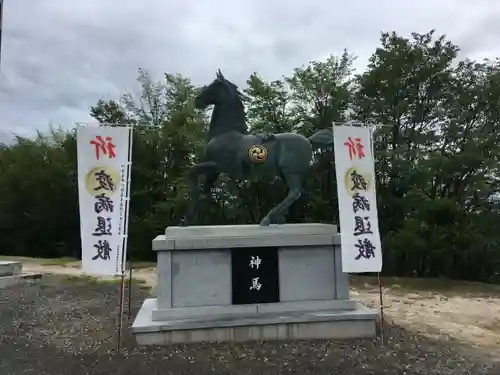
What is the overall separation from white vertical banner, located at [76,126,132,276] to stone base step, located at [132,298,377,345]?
88 cm

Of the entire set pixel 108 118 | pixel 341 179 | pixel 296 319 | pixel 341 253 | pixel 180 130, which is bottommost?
pixel 296 319

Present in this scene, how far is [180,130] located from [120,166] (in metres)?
10.2

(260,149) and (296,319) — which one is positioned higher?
(260,149)

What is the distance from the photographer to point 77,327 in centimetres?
577

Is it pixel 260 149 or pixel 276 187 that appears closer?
pixel 260 149

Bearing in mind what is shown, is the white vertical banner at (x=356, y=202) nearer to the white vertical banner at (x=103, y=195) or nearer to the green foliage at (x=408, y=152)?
the white vertical banner at (x=103, y=195)

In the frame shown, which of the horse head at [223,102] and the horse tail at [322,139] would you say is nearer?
the horse tail at [322,139]

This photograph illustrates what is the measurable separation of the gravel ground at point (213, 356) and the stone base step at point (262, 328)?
0.39 feet

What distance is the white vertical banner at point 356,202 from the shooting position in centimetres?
488

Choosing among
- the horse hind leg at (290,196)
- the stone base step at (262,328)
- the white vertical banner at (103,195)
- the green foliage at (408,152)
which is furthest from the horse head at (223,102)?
the green foliage at (408,152)

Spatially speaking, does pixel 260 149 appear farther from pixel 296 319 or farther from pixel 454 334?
pixel 454 334

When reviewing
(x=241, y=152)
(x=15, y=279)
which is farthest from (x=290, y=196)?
(x=15, y=279)

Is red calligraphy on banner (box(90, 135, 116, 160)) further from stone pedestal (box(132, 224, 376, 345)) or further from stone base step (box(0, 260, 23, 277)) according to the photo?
stone base step (box(0, 260, 23, 277))

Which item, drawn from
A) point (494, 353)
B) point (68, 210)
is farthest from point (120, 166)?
point (68, 210)
